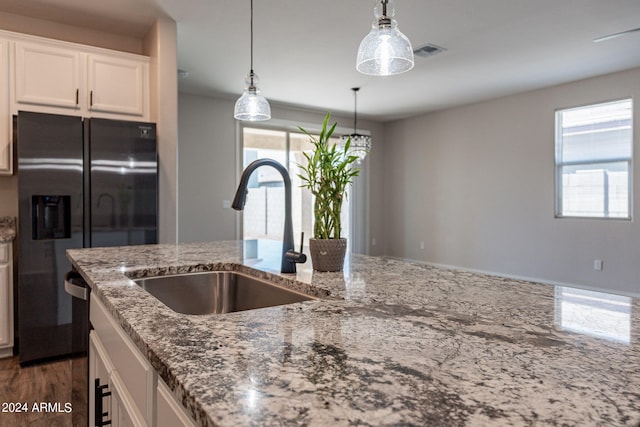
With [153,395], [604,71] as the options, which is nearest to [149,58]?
[153,395]

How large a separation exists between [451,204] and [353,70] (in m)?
3.06

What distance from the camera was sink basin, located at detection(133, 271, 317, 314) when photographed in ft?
4.83

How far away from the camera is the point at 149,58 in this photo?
3453 millimetres

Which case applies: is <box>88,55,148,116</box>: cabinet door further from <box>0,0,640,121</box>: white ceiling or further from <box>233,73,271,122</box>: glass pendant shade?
<box>233,73,271,122</box>: glass pendant shade

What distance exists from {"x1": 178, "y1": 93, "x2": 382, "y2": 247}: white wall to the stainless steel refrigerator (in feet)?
8.55

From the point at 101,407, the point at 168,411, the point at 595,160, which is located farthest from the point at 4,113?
the point at 595,160

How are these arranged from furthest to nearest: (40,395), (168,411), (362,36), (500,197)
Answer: (500,197), (362,36), (40,395), (168,411)

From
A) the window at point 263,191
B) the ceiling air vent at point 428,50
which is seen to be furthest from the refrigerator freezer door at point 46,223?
the window at point 263,191

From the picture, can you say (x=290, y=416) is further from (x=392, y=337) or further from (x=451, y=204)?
(x=451, y=204)

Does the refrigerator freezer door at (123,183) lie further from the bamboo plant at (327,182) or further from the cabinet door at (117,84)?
the bamboo plant at (327,182)

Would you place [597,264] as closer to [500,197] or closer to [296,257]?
[500,197]

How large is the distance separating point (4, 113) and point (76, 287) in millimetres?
2125

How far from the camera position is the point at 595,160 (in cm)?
511

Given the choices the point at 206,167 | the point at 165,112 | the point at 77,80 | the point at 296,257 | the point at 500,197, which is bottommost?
the point at 296,257
